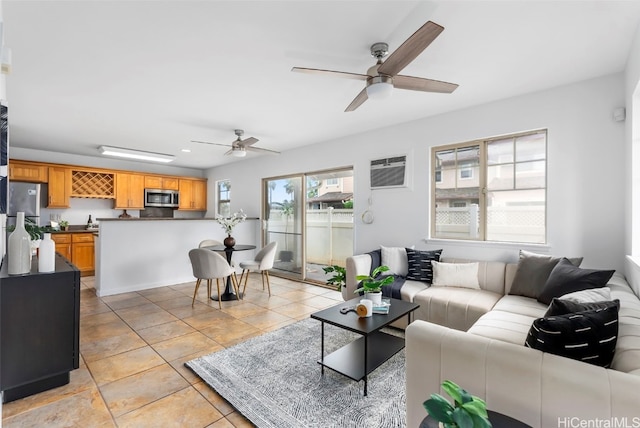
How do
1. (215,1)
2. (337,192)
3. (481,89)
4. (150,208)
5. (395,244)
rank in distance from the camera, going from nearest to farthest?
(215,1)
(481,89)
(395,244)
(337,192)
(150,208)

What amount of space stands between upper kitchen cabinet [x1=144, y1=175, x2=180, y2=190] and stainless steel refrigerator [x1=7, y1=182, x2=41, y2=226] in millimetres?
1883

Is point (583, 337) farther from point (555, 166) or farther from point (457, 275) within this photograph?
point (555, 166)

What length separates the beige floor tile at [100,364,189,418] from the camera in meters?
2.00

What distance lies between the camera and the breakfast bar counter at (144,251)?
4.64 m

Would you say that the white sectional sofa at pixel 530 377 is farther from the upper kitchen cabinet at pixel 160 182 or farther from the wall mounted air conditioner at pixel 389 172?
the upper kitchen cabinet at pixel 160 182

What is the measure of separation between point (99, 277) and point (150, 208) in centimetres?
283

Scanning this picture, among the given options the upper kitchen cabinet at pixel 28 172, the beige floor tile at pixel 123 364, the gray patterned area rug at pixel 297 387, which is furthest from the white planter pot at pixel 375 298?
the upper kitchen cabinet at pixel 28 172

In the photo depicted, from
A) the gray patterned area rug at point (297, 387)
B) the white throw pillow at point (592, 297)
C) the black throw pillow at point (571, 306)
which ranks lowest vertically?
the gray patterned area rug at point (297, 387)

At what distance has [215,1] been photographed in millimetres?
1794

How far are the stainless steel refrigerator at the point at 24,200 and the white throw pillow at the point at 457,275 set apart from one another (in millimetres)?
6775

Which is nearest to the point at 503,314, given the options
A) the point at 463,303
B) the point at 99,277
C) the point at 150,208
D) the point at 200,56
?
the point at 463,303

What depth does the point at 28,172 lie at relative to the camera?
545cm

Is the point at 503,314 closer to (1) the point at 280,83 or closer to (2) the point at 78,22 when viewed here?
(1) the point at 280,83

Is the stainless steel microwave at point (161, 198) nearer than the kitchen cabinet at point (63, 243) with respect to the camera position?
No
